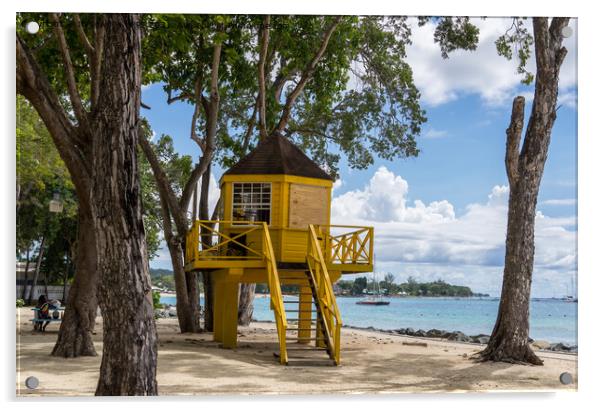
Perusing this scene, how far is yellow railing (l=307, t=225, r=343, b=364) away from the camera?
11508 millimetres

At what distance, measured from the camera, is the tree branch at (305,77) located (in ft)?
49.1

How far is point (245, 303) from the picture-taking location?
1969 centimetres

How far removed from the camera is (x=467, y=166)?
11.7 meters

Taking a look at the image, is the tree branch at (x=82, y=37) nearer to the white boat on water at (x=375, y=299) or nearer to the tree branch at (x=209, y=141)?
the tree branch at (x=209, y=141)

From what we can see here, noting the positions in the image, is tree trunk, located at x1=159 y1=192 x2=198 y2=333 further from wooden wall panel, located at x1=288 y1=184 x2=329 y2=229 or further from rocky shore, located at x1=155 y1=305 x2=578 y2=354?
wooden wall panel, located at x1=288 y1=184 x2=329 y2=229

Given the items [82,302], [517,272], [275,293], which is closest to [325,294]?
[275,293]

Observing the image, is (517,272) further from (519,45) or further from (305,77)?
(305,77)

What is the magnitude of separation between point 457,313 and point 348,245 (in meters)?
5.77

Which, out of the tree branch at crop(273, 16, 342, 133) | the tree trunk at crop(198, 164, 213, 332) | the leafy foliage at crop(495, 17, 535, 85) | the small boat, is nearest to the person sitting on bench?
the tree trunk at crop(198, 164, 213, 332)

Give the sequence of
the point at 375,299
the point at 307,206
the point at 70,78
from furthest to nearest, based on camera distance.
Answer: the point at 375,299, the point at 307,206, the point at 70,78

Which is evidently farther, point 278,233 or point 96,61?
point 278,233
